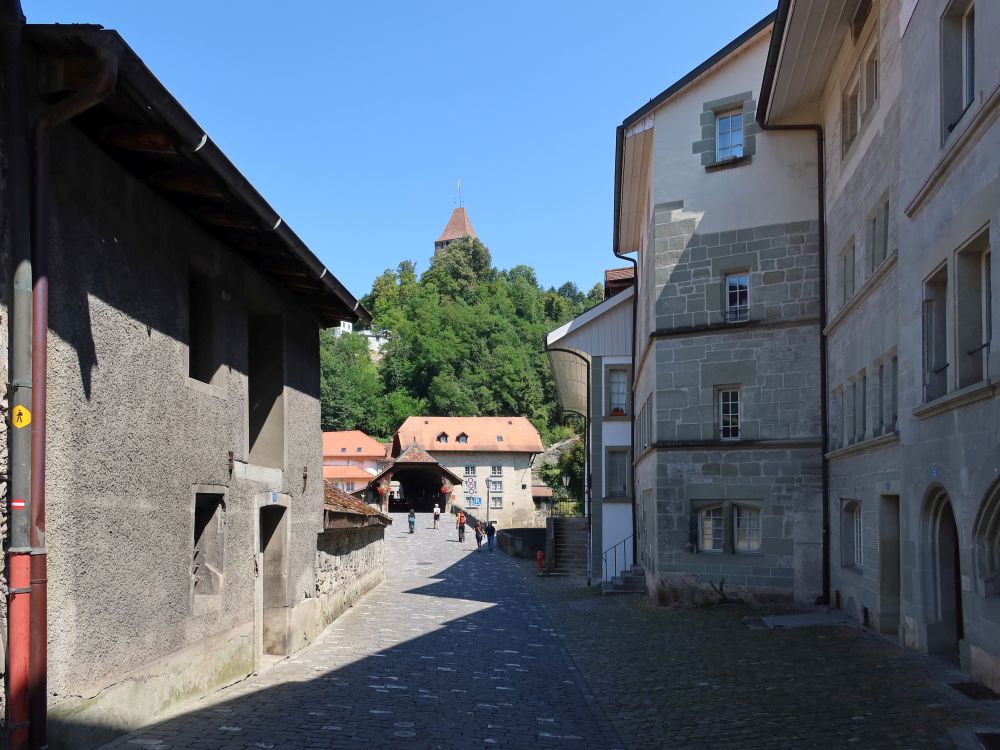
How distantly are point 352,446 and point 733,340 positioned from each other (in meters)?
65.8

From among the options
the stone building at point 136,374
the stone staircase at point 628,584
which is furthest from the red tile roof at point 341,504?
the stone staircase at point 628,584

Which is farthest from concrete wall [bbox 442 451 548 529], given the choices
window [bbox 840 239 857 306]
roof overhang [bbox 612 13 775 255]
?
window [bbox 840 239 857 306]

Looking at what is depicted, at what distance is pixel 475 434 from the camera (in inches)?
2832

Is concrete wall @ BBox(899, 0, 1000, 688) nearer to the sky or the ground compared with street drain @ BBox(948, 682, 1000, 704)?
nearer to the sky

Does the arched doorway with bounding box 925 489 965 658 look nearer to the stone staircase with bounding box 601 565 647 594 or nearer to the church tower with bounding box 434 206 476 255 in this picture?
Result: the stone staircase with bounding box 601 565 647 594

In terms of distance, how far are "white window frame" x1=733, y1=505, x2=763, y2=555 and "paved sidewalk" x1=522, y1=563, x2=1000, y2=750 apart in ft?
6.35

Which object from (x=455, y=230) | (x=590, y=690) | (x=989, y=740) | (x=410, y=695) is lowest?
(x=590, y=690)

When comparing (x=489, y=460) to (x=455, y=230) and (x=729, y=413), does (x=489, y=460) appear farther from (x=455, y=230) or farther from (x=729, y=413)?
(x=455, y=230)

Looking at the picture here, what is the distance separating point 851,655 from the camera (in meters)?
11.3

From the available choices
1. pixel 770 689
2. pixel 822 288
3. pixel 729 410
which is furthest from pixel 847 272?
pixel 770 689

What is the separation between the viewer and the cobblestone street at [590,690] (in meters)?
7.88

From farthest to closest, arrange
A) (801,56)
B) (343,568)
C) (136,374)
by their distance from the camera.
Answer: (343,568) → (801,56) → (136,374)

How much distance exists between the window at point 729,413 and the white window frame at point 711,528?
1366 mm

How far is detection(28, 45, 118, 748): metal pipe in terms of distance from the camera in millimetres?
Result: 5871
